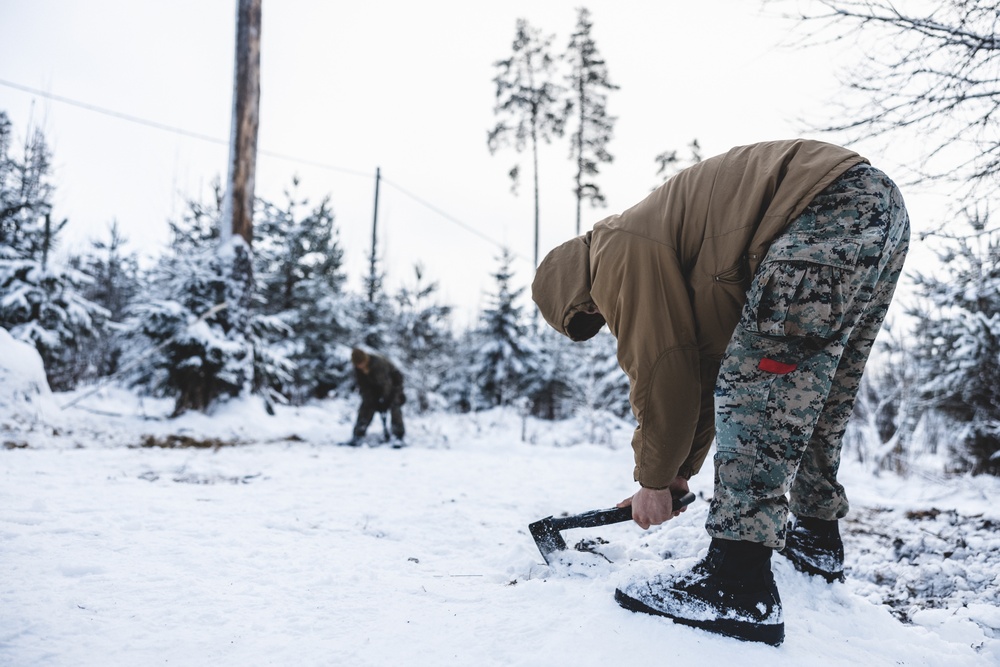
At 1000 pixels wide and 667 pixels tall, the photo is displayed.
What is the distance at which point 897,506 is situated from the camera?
12.1ft

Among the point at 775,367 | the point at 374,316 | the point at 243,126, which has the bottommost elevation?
the point at 775,367

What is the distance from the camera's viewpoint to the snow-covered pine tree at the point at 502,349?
13781 mm

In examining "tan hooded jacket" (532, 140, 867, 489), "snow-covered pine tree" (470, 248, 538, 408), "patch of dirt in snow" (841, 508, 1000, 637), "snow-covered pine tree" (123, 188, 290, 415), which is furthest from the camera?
"snow-covered pine tree" (470, 248, 538, 408)

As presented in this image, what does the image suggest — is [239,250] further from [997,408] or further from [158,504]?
[997,408]

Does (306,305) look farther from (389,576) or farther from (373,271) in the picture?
(389,576)

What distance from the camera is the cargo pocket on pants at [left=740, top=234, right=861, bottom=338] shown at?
4.57 feet

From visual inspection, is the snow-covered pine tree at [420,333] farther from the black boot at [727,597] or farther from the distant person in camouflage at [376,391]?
the black boot at [727,597]

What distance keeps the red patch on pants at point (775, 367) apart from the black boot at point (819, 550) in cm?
84

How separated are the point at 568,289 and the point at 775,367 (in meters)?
0.73

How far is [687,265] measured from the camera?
5.43 feet

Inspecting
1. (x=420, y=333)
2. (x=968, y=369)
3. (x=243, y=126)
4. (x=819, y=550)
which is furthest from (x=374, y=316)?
(x=819, y=550)

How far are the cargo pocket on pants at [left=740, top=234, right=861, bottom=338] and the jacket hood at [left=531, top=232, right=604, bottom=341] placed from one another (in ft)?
2.04

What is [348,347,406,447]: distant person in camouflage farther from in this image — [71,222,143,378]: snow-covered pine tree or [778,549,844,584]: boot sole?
[71,222,143,378]: snow-covered pine tree

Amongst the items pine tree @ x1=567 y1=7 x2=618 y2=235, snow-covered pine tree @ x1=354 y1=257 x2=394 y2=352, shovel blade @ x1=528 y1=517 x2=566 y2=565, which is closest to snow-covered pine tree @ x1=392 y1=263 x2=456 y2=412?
snow-covered pine tree @ x1=354 y1=257 x2=394 y2=352
